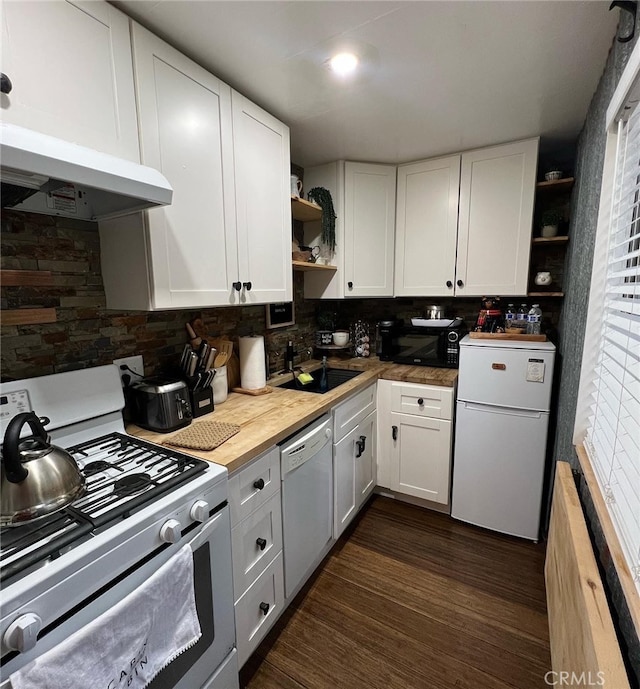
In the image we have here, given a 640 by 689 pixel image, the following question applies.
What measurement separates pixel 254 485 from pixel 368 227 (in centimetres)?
186

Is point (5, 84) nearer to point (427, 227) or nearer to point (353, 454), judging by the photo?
point (353, 454)

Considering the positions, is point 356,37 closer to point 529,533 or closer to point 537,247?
point 537,247

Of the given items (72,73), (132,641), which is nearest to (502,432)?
(132,641)

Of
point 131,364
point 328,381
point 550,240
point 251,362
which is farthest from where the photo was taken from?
point 328,381

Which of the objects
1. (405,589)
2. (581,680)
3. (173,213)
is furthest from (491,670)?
(173,213)

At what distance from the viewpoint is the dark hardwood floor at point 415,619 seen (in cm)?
134

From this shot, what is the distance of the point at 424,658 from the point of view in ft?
4.59

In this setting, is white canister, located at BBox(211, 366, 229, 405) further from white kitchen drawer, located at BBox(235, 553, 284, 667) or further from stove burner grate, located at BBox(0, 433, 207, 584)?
white kitchen drawer, located at BBox(235, 553, 284, 667)

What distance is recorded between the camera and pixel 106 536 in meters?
0.77

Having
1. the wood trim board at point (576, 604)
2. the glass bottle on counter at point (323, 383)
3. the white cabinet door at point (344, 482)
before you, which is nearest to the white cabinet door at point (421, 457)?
the white cabinet door at point (344, 482)

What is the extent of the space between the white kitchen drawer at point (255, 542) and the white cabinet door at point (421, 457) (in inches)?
44.2

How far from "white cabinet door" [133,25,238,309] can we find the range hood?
188mm

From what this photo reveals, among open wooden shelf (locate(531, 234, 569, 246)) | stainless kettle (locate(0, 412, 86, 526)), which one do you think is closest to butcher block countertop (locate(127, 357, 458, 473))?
stainless kettle (locate(0, 412, 86, 526))

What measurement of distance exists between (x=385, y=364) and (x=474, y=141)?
1.50 m
